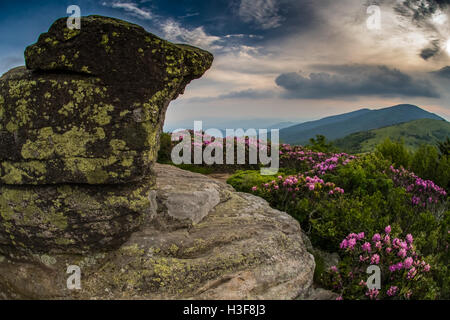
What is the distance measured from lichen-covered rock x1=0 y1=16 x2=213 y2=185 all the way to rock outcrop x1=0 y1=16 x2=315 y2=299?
0.04 ft

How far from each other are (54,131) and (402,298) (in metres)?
5.80

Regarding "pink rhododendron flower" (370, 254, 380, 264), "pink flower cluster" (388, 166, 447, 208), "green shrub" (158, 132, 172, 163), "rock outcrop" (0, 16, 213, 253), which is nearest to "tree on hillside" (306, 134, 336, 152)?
"pink flower cluster" (388, 166, 447, 208)

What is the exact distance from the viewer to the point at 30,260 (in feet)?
14.4

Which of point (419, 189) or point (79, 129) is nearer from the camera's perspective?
point (79, 129)

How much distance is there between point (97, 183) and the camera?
13.9 ft

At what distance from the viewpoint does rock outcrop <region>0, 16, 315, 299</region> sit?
402 centimetres

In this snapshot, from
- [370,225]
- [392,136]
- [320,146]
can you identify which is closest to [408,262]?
[370,225]

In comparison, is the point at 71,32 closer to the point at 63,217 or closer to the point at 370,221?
the point at 63,217

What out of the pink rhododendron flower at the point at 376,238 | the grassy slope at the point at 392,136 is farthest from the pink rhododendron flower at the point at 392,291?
the grassy slope at the point at 392,136

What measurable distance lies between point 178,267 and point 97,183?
1.63 m

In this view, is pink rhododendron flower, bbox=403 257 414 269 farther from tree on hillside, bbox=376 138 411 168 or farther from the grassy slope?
the grassy slope

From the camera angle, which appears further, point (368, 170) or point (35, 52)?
point (368, 170)
